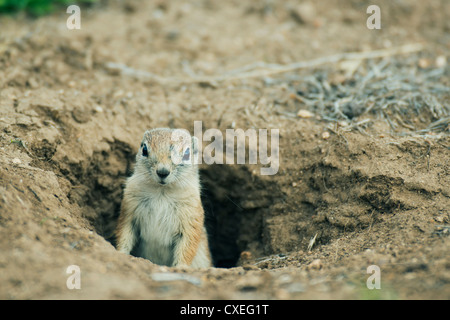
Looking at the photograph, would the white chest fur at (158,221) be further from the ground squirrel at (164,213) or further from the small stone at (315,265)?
the small stone at (315,265)

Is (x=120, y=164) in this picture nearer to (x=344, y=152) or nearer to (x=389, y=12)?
(x=344, y=152)

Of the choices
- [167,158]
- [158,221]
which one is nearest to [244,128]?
[167,158]

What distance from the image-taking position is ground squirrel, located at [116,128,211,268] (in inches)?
225

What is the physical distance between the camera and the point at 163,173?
5.14 m

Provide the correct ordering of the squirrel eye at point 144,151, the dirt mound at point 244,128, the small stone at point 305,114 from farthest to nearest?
the small stone at point 305,114, the squirrel eye at point 144,151, the dirt mound at point 244,128

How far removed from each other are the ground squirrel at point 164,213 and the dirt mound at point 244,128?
0.63 metres

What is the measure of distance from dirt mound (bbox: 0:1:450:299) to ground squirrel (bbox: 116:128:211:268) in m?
0.63

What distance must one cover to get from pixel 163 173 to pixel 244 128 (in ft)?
5.79

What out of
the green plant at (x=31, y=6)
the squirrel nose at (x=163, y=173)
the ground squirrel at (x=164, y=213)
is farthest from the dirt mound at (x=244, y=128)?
the squirrel nose at (x=163, y=173)

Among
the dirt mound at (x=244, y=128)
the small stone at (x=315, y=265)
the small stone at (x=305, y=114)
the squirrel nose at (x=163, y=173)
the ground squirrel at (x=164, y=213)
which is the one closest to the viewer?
the dirt mound at (x=244, y=128)

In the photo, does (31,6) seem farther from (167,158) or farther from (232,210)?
(232,210)

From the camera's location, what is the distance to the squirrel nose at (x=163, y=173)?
201 inches

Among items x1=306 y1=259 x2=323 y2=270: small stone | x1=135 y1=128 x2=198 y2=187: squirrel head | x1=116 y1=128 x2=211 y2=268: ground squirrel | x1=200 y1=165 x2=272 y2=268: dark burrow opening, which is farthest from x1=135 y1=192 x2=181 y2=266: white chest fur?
x1=306 y1=259 x2=323 y2=270: small stone

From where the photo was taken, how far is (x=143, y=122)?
6.67m
